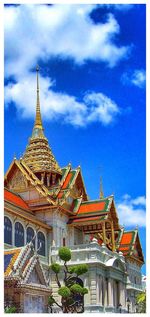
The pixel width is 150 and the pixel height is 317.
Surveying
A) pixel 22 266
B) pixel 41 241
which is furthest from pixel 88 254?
pixel 22 266

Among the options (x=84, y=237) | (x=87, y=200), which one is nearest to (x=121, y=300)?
(x=84, y=237)

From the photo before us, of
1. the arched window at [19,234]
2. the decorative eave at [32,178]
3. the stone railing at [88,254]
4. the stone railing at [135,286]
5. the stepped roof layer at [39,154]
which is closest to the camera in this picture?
the arched window at [19,234]

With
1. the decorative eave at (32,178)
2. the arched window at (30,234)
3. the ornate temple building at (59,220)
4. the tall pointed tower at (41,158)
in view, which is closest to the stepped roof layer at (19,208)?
the ornate temple building at (59,220)

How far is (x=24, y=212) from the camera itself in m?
28.8

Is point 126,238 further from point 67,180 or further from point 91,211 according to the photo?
point 91,211

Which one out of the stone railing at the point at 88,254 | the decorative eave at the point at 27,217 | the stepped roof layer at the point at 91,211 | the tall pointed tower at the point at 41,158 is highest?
the tall pointed tower at the point at 41,158

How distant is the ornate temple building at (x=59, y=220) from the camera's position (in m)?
28.9

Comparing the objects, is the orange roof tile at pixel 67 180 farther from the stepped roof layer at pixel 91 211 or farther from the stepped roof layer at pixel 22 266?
the stepped roof layer at pixel 22 266

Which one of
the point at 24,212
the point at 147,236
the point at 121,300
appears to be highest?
the point at 24,212

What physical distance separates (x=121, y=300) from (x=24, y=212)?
7.95 meters

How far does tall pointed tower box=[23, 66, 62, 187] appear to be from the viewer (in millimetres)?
35094

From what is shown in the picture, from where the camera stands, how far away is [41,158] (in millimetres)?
36000

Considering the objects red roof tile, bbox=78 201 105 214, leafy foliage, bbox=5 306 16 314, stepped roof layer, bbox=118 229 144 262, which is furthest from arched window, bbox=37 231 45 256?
stepped roof layer, bbox=118 229 144 262

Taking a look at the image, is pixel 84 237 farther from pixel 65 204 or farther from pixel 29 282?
pixel 29 282
